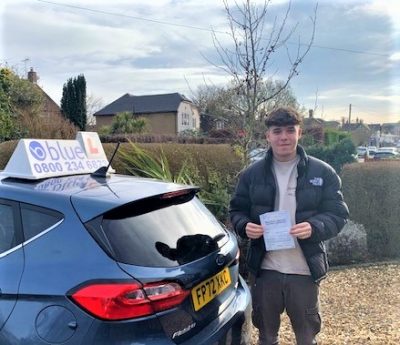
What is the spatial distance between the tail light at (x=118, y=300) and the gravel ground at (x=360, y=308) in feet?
6.80

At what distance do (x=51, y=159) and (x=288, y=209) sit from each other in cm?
149

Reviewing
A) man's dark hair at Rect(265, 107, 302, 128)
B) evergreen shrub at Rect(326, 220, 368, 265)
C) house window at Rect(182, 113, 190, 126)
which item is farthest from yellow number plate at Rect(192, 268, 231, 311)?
house window at Rect(182, 113, 190, 126)

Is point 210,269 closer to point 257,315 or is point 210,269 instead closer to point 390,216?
point 257,315

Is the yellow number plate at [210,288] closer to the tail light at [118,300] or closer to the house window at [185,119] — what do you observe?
the tail light at [118,300]

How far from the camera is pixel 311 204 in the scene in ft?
9.43

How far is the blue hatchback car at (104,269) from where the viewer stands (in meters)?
1.93

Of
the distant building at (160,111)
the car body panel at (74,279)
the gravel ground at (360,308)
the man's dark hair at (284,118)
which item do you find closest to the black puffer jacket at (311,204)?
the man's dark hair at (284,118)

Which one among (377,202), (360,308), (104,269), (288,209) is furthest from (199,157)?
(104,269)

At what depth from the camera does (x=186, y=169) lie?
7.07m

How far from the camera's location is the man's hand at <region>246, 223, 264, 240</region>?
9.45ft

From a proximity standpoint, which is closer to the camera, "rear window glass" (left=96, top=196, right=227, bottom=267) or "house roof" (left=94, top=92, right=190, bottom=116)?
"rear window glass" (left=96, top=196, right=227, bottom=267)

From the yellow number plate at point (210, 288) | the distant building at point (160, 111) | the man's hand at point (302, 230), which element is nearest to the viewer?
the yellow number plate at point (210, 288)

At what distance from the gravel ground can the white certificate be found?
130 centimetres

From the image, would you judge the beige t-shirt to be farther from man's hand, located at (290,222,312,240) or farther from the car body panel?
the car body panel
